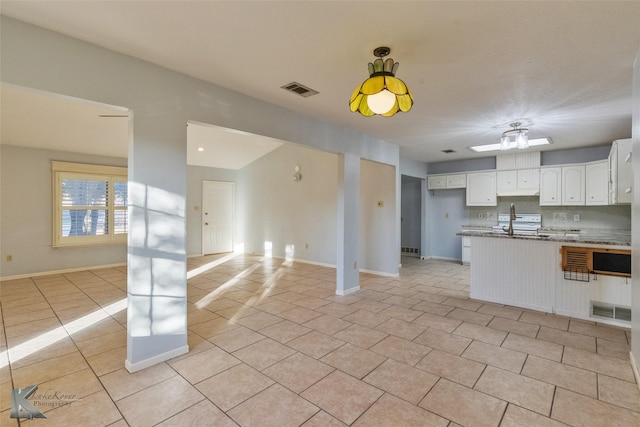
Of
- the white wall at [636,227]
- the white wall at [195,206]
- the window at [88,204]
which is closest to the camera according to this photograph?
the white wall at [636,227]

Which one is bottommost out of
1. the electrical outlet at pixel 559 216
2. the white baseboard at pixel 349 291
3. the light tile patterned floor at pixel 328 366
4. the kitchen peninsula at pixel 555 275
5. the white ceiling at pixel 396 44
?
the light tile patterned floor at pixel 328 366

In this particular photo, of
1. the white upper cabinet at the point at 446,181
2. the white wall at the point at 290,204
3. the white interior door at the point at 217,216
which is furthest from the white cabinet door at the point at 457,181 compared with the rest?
the white interior door at the point at 217,216

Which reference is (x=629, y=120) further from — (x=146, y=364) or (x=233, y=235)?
(x=233, y=235)

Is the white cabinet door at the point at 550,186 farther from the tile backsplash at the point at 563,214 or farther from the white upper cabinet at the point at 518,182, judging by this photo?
the tile backsplash at the point at 563,214

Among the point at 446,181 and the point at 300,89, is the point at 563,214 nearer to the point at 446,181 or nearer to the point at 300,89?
the point at 446,181

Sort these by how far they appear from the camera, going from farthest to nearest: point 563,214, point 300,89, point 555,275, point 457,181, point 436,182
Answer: point 436,182 < point 457,181 < point 563,214 < point 555,275 < point 300,89

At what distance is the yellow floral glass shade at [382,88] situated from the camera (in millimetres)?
2008

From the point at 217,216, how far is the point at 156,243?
20.0 ft

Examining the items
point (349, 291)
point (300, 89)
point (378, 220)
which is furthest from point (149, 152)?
point (378, 220)

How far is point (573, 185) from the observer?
5.68 meters

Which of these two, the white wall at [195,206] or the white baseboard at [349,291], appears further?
the white wall at [195,206]

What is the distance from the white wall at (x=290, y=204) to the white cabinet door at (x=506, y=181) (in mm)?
3754

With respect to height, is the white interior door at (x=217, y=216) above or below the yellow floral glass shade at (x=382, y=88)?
below

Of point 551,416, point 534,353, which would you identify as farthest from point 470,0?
point 534,353
